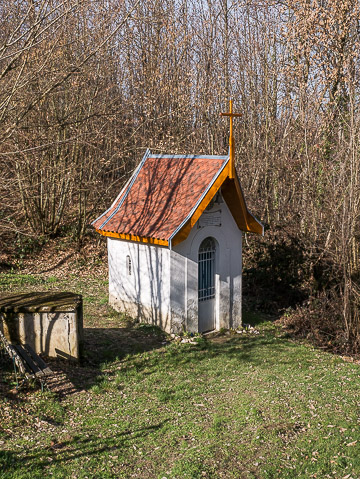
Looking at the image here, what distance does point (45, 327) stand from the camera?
409 inches

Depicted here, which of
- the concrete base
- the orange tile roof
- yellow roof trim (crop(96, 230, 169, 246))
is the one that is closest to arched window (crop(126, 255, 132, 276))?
yellow roof trim (crop(96, 230, 169, 246))

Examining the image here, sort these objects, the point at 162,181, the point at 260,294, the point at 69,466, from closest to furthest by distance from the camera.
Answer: the point at 69,466 < the point at 162,181 < the point at 260,294

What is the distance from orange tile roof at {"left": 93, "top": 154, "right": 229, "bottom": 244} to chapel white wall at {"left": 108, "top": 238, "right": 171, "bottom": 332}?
0.46 meters

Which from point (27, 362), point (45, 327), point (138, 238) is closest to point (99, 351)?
point (45, 327)

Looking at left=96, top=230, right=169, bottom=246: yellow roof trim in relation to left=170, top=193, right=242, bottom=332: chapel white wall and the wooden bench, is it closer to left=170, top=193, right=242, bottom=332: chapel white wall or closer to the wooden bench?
left=170, top=193, right=242, bottom=332: chapel white wall

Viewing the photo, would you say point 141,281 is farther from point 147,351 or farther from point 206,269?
point 147,351

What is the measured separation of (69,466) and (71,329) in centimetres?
349

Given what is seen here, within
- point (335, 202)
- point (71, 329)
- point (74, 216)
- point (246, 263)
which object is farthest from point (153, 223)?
point (74, 216)

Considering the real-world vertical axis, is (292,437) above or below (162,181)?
below

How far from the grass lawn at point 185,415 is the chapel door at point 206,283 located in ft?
3.32

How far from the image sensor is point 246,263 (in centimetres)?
1814

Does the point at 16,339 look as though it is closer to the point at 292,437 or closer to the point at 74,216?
the point at 292,437

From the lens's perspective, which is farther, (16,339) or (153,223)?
(153,223)

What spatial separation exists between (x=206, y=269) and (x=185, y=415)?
16.4 feet
